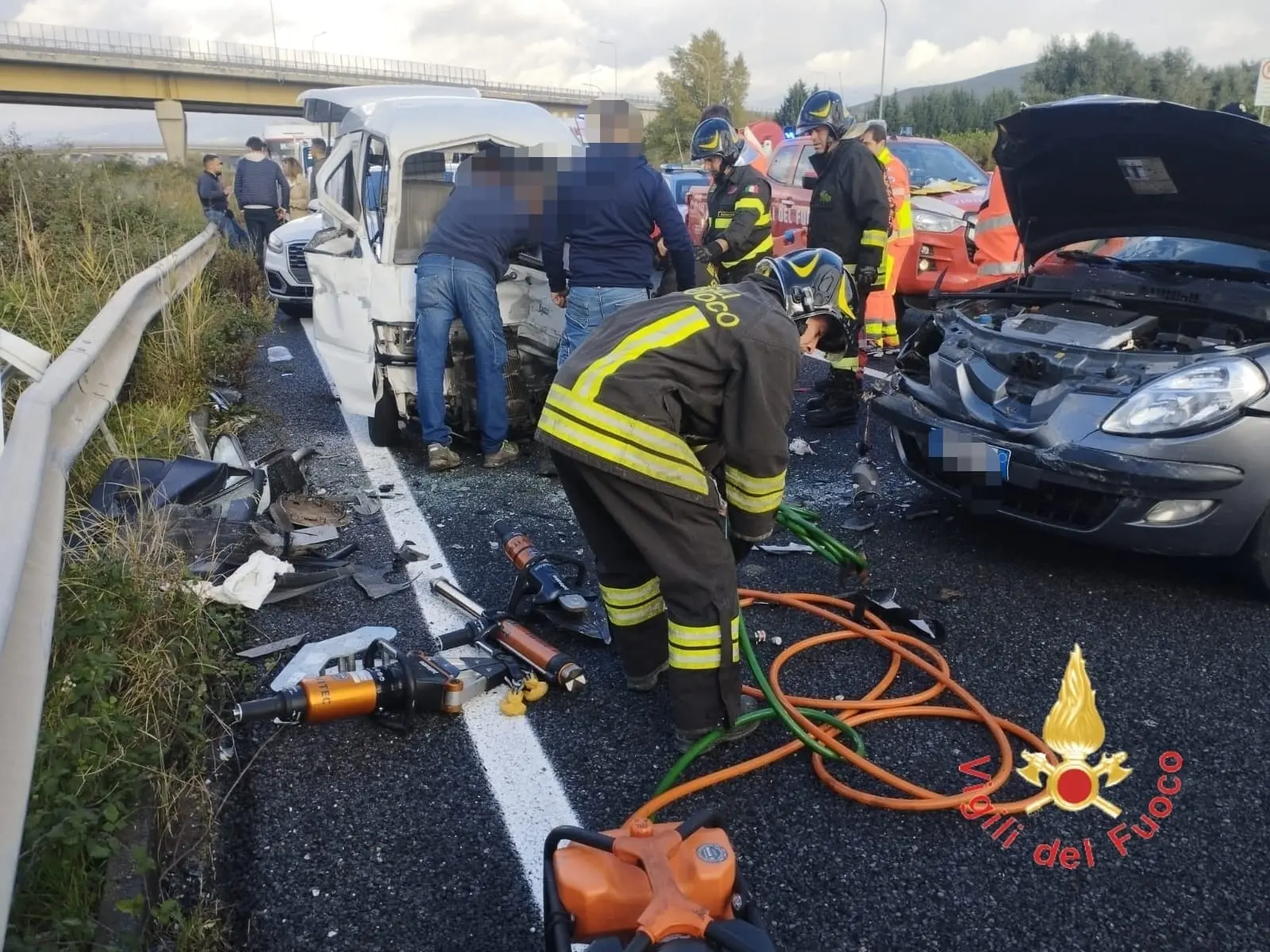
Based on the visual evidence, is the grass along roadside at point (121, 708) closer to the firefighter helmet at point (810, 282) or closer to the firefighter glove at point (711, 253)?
the firefighter helmet at point (810, 282)

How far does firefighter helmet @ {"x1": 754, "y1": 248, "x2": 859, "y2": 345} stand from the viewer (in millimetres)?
Answer: 2924

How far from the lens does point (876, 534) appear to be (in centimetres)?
455

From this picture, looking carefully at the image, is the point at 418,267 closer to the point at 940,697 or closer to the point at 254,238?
the point at 940,697

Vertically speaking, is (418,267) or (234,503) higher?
(418,267)

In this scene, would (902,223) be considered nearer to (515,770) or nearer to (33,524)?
(515,770)

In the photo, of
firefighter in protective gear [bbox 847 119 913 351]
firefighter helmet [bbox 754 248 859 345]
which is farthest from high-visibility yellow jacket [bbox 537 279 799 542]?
firefighter in protective gear [bbox 847 119 913 351]

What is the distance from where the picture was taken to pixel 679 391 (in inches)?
106

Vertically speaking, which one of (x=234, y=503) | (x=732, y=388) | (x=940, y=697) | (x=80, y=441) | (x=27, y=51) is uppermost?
(x=27, y=51)

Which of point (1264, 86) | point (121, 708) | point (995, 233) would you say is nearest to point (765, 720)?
Result: point (121, 708)

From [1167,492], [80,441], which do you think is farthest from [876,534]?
[80,441]

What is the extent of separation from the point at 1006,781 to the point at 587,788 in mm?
1213

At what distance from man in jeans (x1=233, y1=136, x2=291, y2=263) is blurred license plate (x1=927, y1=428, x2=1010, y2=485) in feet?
33.2

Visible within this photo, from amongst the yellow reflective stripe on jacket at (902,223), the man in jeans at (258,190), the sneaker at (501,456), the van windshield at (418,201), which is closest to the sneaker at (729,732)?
the sneaker at (501,456)

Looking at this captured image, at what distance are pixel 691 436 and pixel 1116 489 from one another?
67.2 inches
